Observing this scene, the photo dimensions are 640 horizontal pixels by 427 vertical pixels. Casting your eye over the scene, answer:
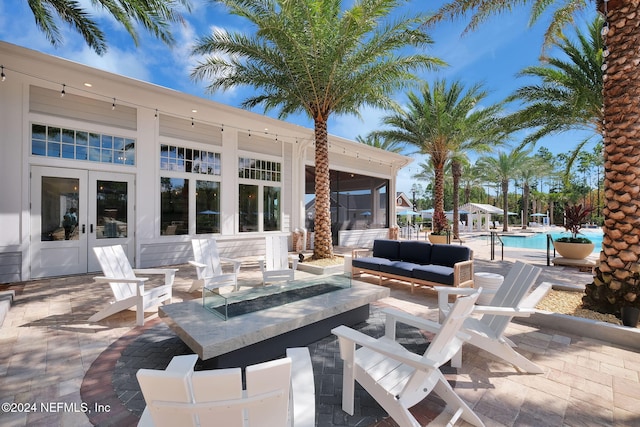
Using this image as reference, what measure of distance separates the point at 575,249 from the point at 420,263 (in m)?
5.41

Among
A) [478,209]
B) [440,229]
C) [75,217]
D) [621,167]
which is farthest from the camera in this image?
[478,209]

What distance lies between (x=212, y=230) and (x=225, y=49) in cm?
495

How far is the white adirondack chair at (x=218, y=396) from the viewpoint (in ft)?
3.59

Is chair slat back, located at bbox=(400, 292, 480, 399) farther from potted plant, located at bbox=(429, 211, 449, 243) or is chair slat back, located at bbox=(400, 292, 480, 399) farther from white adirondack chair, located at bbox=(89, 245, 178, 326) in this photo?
potted plant, located at bbox=(429, 211, 449, 243)

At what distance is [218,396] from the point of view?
1.15m

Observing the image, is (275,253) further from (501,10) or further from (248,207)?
(501,10)

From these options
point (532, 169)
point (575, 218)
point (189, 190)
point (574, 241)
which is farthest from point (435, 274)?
point (532, 169)

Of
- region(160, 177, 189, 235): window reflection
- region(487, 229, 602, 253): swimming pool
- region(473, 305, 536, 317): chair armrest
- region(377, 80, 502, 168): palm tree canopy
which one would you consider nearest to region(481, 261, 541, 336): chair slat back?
region(473, 305, 536, 317): chair armrest

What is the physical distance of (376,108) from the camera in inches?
389

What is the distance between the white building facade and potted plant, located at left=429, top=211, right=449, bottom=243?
5665 mm

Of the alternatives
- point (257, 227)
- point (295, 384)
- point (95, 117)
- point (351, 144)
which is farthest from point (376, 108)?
point (295, 384)

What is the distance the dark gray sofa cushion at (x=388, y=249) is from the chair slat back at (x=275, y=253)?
223 centimetres

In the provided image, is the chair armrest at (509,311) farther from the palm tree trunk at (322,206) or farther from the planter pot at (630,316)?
the palm tree trunk at (322,206)

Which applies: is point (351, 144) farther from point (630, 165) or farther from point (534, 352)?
point (534, 352)
